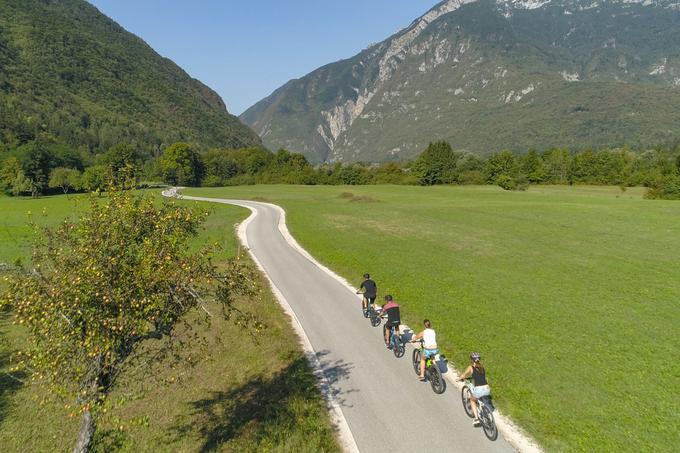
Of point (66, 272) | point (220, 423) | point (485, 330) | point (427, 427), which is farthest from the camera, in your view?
point (485, 330)

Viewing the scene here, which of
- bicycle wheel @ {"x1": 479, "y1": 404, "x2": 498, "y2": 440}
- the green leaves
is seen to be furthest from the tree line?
bicycle wheel @ {"x1": 479, "y1": 404, "x2": 498, "y2": 440}

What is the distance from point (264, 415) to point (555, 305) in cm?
1726

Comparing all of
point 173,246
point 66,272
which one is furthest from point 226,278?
point 66,272

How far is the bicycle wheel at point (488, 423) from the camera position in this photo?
34.4 ft

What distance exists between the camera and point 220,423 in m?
12.2

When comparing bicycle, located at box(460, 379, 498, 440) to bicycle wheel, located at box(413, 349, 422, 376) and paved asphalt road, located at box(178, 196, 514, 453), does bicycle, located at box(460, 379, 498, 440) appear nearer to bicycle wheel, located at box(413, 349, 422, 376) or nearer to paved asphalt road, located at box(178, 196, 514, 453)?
paved asphalt road, located at box(178, 196, 514, 453)

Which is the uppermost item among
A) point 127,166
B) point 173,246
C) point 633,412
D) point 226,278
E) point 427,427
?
point 127,166

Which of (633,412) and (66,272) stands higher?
(66,272)

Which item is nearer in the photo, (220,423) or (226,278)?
(226,278)

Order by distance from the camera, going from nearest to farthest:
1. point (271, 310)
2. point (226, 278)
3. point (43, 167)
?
1. point (226, 278)
2. point (271, 310)
3. point (43, 167)

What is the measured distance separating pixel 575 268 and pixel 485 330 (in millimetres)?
15532

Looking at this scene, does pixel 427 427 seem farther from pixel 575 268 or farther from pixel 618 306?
pixel 575 268

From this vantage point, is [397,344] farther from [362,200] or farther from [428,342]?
[362,200]

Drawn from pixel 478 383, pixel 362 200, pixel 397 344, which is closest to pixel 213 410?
pixel 397 344
